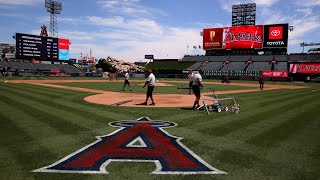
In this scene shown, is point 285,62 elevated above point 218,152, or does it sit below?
above

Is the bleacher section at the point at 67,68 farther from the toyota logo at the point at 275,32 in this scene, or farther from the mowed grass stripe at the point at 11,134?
the mowed grass stripe at the point at 11,134

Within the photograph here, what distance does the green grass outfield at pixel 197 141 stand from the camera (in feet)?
16.9

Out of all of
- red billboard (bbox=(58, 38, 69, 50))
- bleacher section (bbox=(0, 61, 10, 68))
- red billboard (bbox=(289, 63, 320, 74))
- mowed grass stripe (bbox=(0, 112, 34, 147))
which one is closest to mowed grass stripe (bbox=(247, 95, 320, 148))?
mowed grass stripe (bbox=(0, 112, 34, 147))

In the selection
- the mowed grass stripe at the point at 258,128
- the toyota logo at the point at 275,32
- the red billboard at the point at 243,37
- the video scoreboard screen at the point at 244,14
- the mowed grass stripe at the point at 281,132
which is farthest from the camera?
the video scoreboard screen at the point at 244,14

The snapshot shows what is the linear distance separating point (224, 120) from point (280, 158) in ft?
15.3

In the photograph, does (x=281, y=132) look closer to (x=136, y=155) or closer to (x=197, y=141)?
(x=197, y=141)

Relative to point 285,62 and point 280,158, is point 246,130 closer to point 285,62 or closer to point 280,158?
point 280,158

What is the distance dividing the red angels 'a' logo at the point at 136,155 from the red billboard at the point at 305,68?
64.4 meters

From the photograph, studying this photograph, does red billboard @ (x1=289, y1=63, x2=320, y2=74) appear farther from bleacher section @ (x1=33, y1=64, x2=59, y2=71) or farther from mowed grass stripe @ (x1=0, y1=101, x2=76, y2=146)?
→ bleacher section @ (x1=33, y1=64, x2=59, y2=71)

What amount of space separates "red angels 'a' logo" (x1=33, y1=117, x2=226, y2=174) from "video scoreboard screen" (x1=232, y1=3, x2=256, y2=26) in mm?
96548

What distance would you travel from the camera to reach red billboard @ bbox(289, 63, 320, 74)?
6138 centimetres

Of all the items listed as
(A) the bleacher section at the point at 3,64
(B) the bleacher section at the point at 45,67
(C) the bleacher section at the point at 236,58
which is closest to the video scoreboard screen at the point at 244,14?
(C) the bleacher section at the point at 236,58

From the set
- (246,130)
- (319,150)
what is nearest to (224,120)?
(246,130)

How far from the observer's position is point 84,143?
275 inches
